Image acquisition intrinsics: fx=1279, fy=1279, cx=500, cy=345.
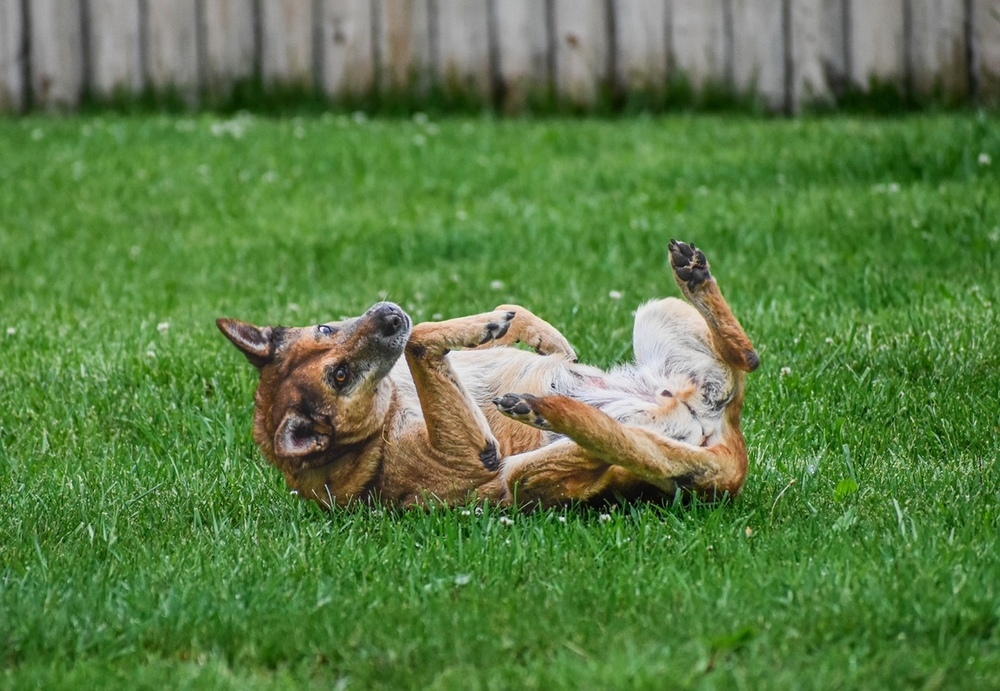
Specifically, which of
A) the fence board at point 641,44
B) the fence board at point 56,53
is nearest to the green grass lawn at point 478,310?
the fence board at point 641,44

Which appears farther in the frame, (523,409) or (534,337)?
(534,337)

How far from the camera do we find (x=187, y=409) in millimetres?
4746

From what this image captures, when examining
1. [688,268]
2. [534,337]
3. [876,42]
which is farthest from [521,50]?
[688,268]

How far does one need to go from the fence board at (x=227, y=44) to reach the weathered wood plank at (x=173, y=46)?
10 cm

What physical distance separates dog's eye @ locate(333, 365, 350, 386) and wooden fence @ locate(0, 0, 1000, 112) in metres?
6.84

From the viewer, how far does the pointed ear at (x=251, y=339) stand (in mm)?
3443

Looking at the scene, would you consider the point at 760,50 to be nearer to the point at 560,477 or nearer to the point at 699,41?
the point at 699,41

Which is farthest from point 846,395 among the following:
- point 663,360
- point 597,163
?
point 597,163

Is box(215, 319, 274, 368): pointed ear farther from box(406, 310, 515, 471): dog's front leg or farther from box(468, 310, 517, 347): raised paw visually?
box(468, 310, 517, 347): raised paw

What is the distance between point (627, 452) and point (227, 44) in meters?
7.69

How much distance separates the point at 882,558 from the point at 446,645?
1121 mm

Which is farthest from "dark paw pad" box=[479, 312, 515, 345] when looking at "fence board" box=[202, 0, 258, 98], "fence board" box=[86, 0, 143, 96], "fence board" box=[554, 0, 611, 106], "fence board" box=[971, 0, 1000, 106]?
"fence board" box=[86, 0, 143, 96]

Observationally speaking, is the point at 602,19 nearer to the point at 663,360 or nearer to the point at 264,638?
the point at 663,360

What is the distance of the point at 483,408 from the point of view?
365cm
